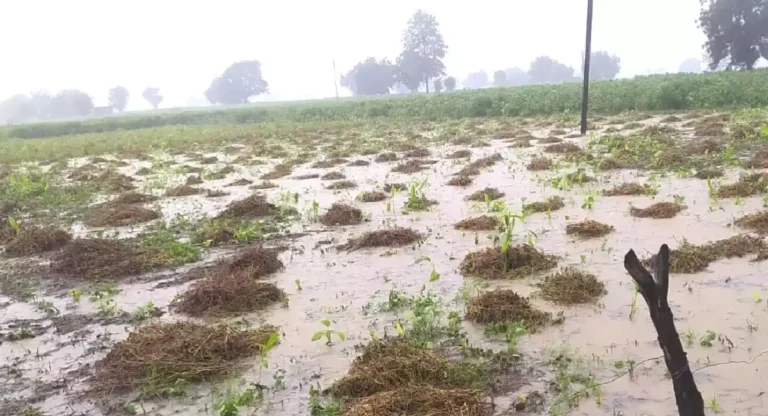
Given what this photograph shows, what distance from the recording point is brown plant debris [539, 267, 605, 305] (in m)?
4.86

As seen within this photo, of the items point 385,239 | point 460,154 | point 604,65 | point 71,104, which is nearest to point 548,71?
point 604,65

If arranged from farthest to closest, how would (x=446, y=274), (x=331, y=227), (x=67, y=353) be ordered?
(x=331, y=227) → (x=446, y=274) → (x=67, y=353)

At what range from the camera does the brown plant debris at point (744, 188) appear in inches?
301

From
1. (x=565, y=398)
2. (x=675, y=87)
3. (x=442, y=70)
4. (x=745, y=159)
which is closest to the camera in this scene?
(x=565, y=398)

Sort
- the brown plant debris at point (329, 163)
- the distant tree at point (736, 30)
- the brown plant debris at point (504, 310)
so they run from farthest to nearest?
the distant tree at point (736, 30) < the brown plant debris at point (329, 163) < the brown plant debris at point (504, 310)

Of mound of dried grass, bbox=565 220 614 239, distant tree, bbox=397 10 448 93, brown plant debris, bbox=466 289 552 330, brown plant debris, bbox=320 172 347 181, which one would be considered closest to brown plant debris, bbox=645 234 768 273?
mound of dried grass, bbox=565 220 614 239

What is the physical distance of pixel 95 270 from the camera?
662 centimetres

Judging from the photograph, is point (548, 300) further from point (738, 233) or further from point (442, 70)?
point (442, 70)

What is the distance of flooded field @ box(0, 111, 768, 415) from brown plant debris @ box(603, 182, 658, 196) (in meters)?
0.03

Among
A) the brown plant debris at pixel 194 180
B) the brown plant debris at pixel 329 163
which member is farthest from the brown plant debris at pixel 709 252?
the brown plant debris at pixel 194 180

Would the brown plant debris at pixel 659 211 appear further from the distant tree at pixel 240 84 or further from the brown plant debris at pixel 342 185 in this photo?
the distant tree at pixel 240 84

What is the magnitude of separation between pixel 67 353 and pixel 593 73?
355ft

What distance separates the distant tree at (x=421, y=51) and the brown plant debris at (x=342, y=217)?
7745 cm

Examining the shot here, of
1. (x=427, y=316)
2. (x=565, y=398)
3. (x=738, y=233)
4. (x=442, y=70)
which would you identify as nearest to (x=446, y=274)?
(x=427, y=316)
